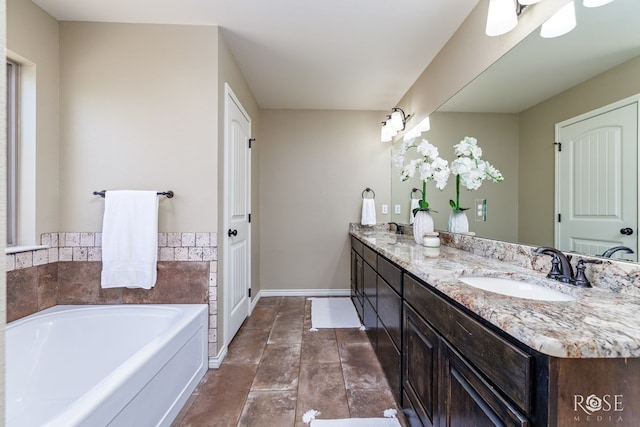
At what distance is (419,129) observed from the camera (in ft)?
8.38

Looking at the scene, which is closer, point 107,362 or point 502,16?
point 502,16

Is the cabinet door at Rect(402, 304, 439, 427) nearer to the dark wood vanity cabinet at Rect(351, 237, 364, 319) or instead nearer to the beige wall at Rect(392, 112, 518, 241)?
the beige wall at Rect(392, 112, 518, 241)

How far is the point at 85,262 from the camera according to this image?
1880 mm

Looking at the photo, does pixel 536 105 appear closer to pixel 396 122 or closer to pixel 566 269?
pixel 566 269

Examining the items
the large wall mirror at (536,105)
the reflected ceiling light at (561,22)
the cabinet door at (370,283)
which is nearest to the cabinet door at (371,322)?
the cabinet door at (370,283)

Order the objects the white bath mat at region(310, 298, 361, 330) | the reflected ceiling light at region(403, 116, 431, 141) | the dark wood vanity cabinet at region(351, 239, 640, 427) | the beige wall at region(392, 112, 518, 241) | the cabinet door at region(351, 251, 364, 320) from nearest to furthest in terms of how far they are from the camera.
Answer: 1. the dark wood vanity cabinet at region(351, 239, 640, 427)
2. the beige wall at region(392, 112, 518, 241)
3. the reflected ceiling light at region(403, 116, 431, 141)
4. the white bath mat at region(310, 298, 361, 330)
5. the cabinet door at region(351, 251, 364, 320)

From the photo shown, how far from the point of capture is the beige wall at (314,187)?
3473mm

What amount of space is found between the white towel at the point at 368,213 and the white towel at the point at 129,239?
86.7 inches

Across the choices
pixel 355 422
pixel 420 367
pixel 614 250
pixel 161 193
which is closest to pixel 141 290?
pixel 161 193

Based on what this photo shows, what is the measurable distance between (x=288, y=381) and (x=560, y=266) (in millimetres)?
1565

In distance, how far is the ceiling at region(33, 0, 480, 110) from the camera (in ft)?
5.66

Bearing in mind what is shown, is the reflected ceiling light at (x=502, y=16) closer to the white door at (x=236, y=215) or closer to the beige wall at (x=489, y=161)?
the beige wall at (x=489, y=161)

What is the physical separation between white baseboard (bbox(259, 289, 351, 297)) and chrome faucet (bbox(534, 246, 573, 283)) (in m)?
2.64

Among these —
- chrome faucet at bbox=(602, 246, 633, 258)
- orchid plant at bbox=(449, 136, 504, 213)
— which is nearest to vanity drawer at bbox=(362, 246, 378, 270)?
orchid plant at bbox=(449, 136, 504, 213)
